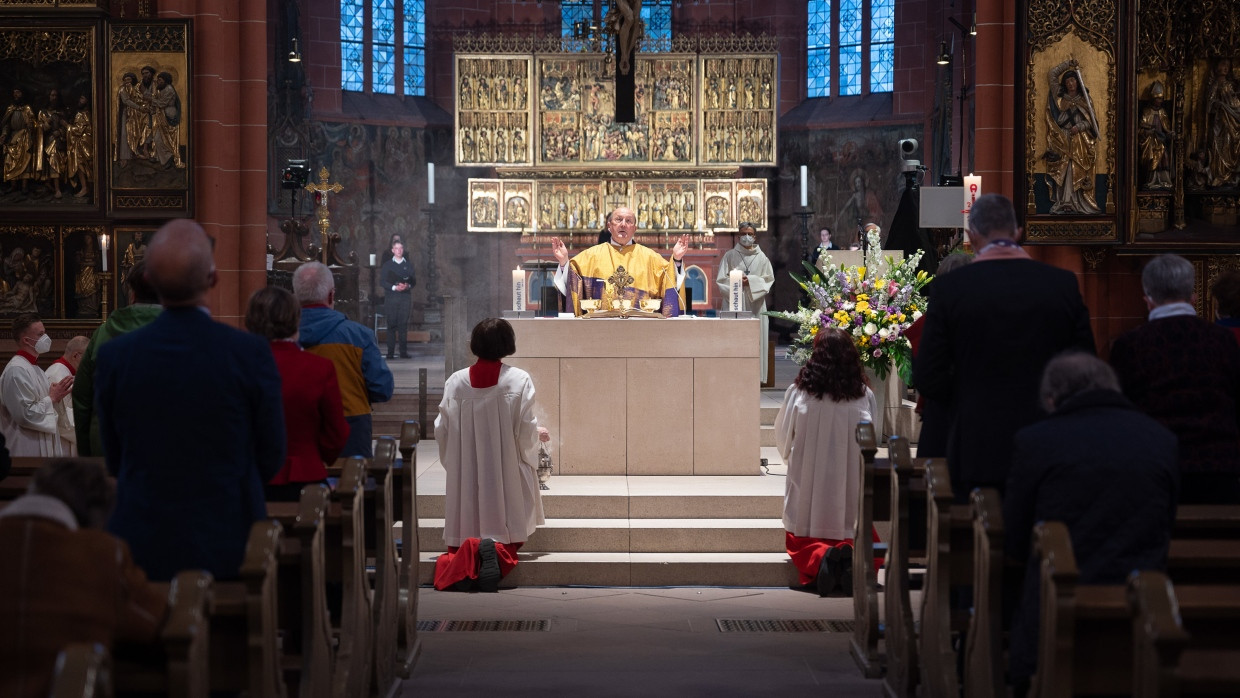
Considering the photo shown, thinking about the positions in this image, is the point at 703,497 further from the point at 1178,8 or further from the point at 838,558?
the point at 1178,8

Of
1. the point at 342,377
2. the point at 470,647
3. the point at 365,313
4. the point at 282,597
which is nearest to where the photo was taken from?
the point at 282,597

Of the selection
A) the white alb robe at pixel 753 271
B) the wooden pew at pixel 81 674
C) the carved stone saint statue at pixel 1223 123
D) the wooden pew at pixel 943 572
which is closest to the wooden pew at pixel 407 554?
the wooden pew at pixel 943 572

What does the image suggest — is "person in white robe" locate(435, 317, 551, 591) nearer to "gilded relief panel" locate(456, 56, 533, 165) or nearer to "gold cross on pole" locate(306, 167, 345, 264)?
"gold cross on pole" locate(306, 167, 345, 264)

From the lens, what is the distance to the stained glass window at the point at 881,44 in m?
21.0

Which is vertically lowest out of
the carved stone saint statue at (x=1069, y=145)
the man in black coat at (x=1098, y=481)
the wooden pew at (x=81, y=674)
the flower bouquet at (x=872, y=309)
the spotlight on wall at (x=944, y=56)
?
the wooden pew at (x=81, y=674)

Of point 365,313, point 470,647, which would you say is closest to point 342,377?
point 470,647

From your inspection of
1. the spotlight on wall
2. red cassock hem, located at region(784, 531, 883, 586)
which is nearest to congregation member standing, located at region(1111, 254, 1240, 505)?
red cassock hem, located at region(784, 531, 883, 586)

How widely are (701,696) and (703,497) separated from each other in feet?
10.2

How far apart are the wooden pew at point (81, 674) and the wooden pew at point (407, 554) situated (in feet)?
10.2

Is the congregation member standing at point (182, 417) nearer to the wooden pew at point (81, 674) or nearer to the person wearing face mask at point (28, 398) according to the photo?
the wooden pew at point (81, 674)

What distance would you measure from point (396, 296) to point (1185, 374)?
14.0m

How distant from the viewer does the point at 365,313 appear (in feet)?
66.9

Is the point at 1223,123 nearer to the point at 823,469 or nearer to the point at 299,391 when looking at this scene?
the point at 823,469

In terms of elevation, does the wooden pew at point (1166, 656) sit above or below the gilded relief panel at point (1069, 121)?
below
